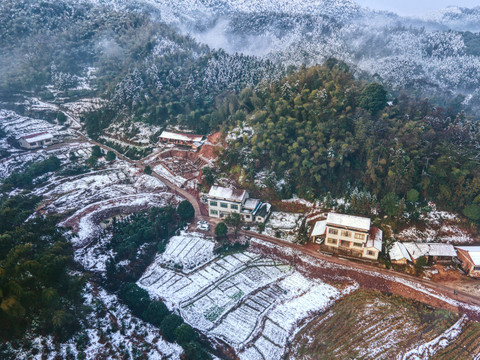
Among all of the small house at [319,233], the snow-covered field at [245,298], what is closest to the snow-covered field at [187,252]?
the snow-covered field at [245,298]

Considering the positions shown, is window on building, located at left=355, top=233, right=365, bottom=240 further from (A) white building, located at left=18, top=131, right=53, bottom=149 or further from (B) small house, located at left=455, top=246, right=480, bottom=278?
(A) white building, located at left=18, top=131, right=53, bottom=149

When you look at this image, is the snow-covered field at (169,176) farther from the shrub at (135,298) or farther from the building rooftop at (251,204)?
the shrub at (135,298)

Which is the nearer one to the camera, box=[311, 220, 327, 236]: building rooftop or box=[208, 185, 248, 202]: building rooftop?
box=[311, 220, 327, 236]: building rooftop

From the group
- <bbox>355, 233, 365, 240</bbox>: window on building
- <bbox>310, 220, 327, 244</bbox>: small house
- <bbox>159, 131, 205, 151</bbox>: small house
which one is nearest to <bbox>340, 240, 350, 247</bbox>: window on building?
<bbox>355, 233, 365, 240</bbox>: window on building

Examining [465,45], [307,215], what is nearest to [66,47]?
[307,215]

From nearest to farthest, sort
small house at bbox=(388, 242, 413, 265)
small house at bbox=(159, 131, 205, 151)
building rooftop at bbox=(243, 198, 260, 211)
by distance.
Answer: small house at bbox=(388, 242, 413, 265), building rooftop at bbox=(243, 198, 260, 211), small house at bbox=(159, 131, 205, 151)
